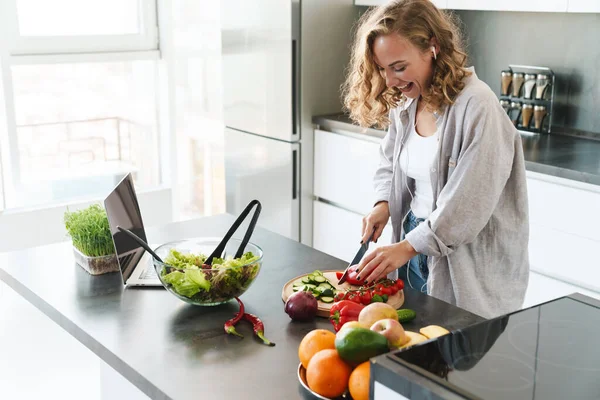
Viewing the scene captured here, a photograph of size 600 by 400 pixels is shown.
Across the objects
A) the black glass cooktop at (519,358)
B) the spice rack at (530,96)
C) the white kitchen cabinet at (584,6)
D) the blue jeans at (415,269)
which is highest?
the white kitchen cabinet at (584,6)

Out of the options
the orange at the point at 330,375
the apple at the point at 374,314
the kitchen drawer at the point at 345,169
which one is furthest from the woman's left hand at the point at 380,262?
the kitchen drawer at the point at 345,169

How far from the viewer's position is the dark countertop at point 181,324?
1.37 m

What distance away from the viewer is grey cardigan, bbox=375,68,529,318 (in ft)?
6.12

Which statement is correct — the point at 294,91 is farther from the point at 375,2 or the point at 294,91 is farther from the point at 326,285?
the point at 326,285

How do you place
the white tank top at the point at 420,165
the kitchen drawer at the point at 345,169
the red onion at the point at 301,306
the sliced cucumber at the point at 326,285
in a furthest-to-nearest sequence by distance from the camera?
the kitchen drawer at the point at 345,169 < the white tank top at the point at 420,165 < the sliced cucumber at the point at 326,285 < the red onion at the point at 301,306

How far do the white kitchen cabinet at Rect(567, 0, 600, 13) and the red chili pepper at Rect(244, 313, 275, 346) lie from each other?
1923 mm

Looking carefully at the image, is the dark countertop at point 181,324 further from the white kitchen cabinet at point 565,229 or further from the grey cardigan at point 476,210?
the white kitchen cabinet at point 565,229

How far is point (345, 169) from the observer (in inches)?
145

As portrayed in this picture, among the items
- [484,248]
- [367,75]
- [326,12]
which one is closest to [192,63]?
[326,12]

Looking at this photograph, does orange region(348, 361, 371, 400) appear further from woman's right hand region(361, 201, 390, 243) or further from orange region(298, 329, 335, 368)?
woman's right hand region(361, 201, 390, 243)

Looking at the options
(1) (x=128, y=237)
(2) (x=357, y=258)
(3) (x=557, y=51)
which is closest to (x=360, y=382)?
(2) (x=357, y=258)

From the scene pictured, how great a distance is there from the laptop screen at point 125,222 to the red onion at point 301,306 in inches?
19.1

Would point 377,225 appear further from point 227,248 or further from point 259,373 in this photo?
point 259,373

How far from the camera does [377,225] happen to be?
7.13ft
